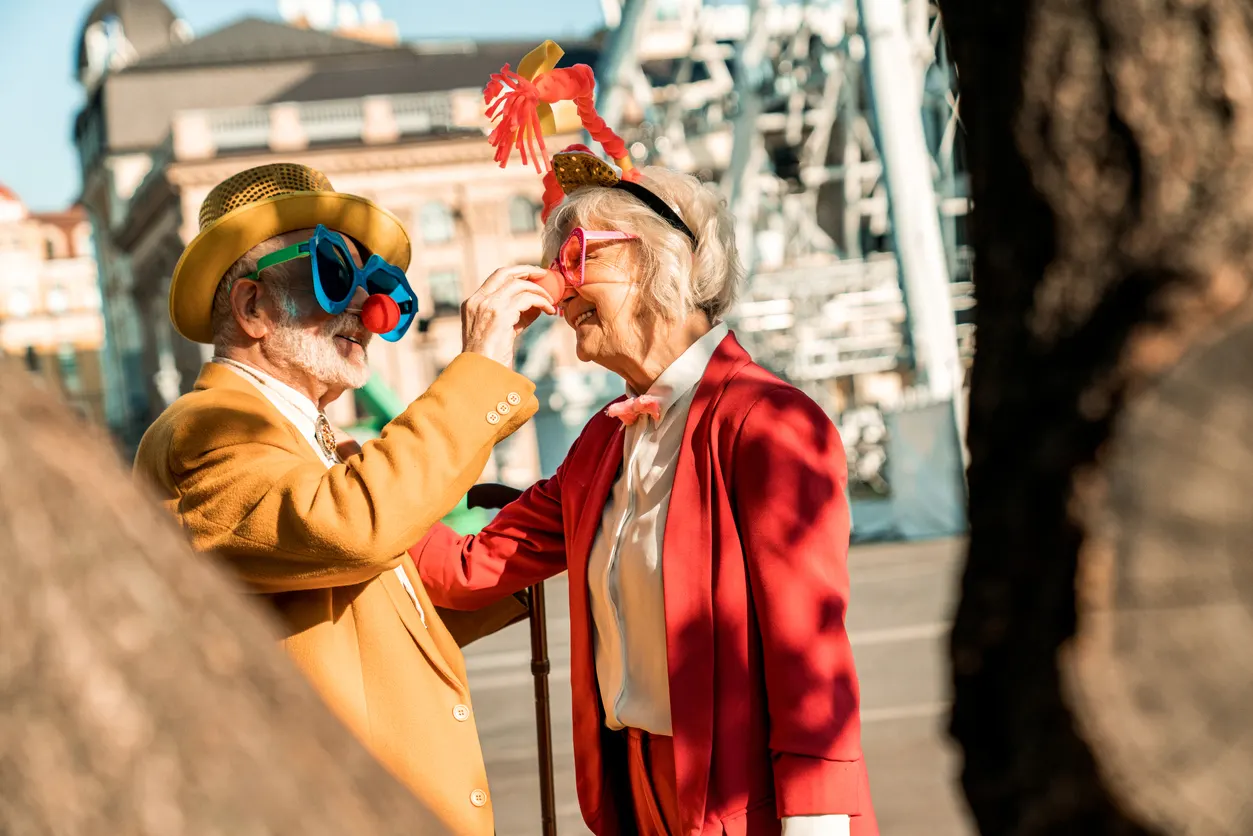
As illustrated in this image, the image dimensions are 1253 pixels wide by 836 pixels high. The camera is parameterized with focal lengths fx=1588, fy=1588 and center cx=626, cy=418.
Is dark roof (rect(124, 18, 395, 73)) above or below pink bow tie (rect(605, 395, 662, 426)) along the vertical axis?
above

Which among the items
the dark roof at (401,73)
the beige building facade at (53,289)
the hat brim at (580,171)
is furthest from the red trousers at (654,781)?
the beige building facade at (53,289)

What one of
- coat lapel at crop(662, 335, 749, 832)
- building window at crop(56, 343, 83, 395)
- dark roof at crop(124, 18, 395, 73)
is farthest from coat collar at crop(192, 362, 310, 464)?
building window at crop(56, 343, 83, 395)

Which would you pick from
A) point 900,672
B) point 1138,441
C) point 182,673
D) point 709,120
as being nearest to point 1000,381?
point 1138,441

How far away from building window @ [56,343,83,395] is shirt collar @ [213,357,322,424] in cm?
10076

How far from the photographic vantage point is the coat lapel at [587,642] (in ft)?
10.4

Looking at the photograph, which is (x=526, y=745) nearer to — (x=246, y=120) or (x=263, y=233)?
(x=263, y=233)

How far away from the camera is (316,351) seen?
128 inches

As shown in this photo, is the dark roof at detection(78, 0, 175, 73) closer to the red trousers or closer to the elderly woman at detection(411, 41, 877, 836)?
the elderly woman at detection(411, 41, 877, 836)

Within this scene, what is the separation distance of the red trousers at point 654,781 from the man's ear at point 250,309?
3.61 ft

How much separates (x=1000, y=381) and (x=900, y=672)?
8074 millimetres

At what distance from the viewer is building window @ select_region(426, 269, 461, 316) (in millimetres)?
53656

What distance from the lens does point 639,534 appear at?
306 centimetres

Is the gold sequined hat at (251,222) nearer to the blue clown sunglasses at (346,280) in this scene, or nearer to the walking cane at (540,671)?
the blue clown sunglasses at (346,280)

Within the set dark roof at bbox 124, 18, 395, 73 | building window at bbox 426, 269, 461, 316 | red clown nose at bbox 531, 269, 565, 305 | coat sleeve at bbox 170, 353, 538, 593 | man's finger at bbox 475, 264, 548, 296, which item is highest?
dark roof at bbox 124, 18, 395, 73
